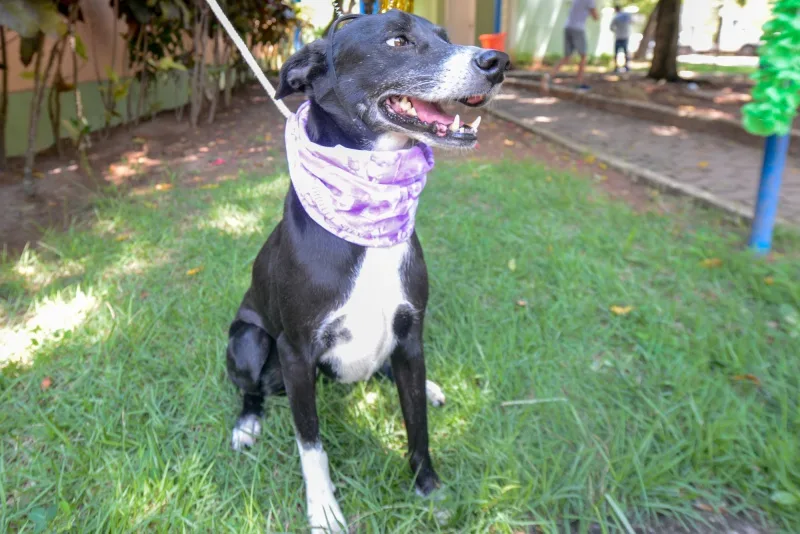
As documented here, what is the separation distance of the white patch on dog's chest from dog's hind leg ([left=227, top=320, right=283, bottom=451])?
41 centimetres

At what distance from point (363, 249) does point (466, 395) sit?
932 mm

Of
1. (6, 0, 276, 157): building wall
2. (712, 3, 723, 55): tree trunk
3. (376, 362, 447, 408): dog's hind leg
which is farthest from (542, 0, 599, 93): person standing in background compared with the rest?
(712, 3, 723, 55): tree trunk

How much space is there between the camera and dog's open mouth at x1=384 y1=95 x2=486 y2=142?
1.61 meters

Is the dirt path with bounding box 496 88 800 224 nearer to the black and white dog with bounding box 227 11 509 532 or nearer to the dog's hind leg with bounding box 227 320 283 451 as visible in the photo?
the black and white dog with bounding box 227 11 509 532


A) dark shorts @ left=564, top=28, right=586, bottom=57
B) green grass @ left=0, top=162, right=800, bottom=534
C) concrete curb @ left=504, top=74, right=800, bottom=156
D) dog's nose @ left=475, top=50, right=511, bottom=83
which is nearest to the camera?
dog's nose @ left=475, top=50, right=511, bottom=83

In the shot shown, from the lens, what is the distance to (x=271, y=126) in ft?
24.0

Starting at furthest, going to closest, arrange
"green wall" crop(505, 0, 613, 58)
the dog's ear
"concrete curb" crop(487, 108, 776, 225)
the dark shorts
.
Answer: "green wall" crop(505, 0, 613, 58) < the dark shorts < "concrete curb" crop(487, 108, 776, 225) < the dog's ear

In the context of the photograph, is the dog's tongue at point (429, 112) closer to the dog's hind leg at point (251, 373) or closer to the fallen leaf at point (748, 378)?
the dog's hind leg at point (251, 373)

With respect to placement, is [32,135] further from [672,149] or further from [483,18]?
[483,18]

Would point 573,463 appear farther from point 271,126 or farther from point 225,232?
point 271,126

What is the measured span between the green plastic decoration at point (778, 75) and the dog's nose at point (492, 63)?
223cm

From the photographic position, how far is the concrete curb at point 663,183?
4076mm

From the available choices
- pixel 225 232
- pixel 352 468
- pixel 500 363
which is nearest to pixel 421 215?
pixel 225 232

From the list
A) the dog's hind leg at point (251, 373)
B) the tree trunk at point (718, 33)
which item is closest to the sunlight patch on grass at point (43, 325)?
the dog's hind leg at point (251, 373)
